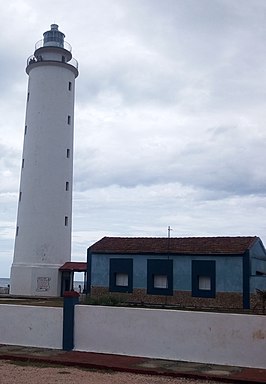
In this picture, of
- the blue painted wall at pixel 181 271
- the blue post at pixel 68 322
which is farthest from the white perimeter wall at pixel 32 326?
the blue painted wall at pixel 181 271

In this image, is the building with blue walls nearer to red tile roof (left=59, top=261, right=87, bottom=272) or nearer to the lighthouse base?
red tile roof (left=59, top=261, right=87, bottom=272)

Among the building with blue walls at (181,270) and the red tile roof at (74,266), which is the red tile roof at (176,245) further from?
the red tile roof at (74,266)

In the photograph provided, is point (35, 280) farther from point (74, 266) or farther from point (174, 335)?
point (174, 335)

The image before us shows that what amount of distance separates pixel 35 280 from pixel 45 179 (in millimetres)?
6191

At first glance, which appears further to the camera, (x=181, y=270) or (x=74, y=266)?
(x=74, y=266)

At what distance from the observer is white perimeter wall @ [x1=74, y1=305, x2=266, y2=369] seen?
12.0m

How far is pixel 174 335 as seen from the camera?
1273cm

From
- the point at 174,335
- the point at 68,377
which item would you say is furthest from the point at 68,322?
the point at 68,377

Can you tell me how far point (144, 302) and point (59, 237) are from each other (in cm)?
768

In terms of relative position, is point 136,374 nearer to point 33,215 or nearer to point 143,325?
point 143,325

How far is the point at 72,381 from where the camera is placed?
402 inches

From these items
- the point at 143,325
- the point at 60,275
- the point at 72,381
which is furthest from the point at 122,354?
the point at 60,275

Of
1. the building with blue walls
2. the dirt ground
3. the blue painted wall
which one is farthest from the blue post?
the blue painted wall

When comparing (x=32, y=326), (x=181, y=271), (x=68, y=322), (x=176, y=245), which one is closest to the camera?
(x=68, y=322)
